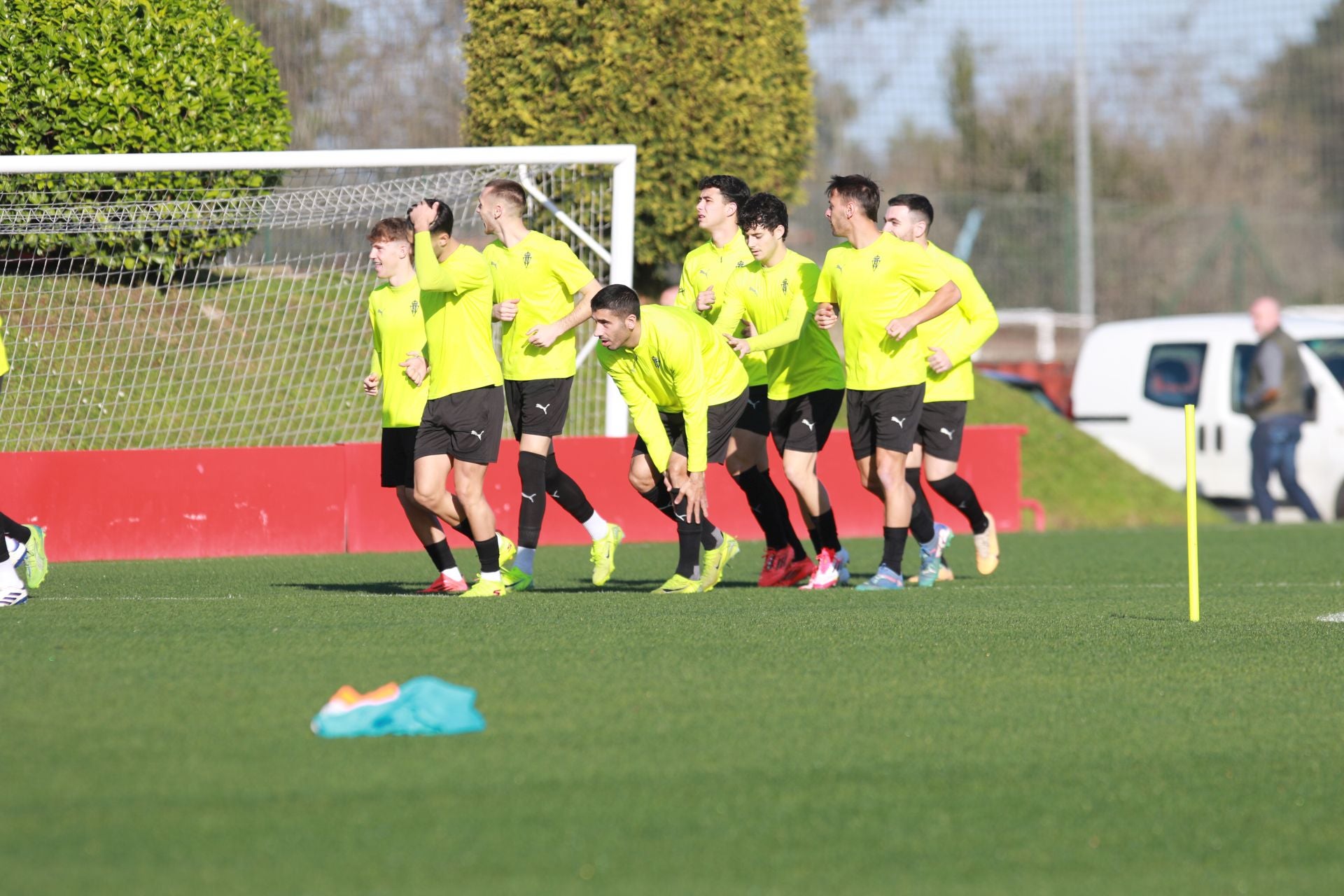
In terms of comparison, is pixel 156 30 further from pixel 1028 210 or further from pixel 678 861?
pixel 1028 210

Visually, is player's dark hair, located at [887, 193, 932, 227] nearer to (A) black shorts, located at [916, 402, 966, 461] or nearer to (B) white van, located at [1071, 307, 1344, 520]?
(A) black shorts, located at [916, 402, 966, 461]

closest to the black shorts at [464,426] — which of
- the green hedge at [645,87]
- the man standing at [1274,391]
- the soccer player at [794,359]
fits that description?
the soccer player at [794,359]

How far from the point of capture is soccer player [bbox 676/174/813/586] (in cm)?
920

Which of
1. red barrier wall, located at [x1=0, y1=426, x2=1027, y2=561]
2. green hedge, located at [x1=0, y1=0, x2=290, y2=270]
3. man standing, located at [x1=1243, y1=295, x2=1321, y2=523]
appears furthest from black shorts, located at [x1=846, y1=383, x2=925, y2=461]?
man standing, located at [x1=1243, y1=295, x2=1321, y2=523]

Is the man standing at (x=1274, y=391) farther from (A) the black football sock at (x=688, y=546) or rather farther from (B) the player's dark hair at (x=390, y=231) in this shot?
(B) the player's dark hair at (x=390, y=231)

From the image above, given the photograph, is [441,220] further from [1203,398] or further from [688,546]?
[1203,398]

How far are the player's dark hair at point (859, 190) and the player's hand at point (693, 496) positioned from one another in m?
1.73

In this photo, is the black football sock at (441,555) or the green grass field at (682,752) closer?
the green grass field at (682,752)

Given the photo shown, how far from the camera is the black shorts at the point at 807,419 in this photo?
9.30m

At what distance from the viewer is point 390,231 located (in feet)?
28.4

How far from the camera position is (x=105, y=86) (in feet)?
45.1

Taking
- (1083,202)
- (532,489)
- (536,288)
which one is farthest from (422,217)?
(1083,202)

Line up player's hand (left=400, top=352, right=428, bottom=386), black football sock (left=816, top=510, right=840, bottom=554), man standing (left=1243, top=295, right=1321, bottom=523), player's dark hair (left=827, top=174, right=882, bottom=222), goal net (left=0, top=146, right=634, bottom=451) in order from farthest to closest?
1. man standing (left=1243, top=295, right=1321, bottom=523)
2. goal net (left=0, top=146, right=634, bottom=451)
3. black football sock (left=816, top=510, right=840, bottom=554)
4. player's dark hair (left=827, top=174, right=882, bottom=222)
5. player's hand (left=400, top=352, right=428, bottom=386)

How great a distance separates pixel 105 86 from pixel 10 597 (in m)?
6.78
